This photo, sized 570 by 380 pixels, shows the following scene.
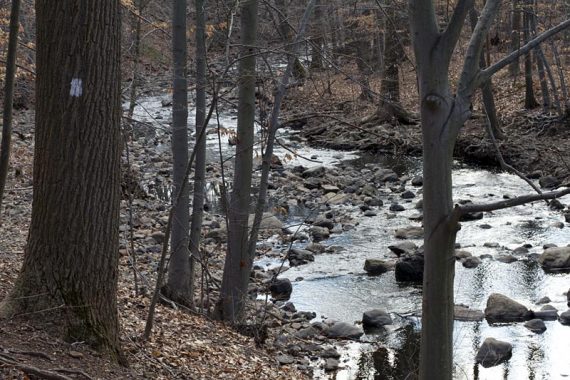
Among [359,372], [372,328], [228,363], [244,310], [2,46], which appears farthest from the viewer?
[2,46]

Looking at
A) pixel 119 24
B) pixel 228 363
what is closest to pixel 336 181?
pixel 228 363

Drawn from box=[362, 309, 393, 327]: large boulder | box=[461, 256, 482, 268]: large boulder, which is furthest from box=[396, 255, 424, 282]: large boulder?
box=[362, 309, 393, 327]: large boulder

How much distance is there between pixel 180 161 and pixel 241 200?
93cm

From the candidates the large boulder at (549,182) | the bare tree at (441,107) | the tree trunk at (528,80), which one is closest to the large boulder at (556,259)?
the large boulder at (549,182)

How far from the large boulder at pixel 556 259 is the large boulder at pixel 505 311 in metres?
2.05

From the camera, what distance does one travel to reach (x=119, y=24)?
502 cm

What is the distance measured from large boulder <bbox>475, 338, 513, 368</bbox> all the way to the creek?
93 millimetres

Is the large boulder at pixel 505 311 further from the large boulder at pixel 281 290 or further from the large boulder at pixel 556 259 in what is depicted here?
the large boulder at pixel 281 290

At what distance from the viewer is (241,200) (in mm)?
10047

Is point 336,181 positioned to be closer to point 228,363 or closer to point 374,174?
point 374,174

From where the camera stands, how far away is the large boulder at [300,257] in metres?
13.5

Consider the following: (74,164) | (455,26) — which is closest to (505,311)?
(455,26)

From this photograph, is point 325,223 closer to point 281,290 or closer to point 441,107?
point 281,290

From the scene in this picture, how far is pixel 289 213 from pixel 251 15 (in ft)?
24.7
